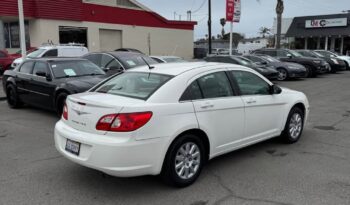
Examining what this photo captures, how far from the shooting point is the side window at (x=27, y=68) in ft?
30.9

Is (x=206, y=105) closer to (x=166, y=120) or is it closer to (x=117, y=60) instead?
(x=166, y=120)

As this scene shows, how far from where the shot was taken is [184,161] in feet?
14.5

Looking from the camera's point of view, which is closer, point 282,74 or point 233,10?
point 282,74

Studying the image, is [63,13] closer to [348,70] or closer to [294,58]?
[294,58]

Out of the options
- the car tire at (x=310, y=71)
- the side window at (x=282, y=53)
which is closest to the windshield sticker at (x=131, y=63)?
the car tire at (x=310, y=71)

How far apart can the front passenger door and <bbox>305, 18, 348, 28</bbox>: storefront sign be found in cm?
3793

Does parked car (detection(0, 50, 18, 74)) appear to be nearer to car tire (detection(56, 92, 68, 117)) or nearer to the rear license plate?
car tire (detection(56, 92, 68, 117))

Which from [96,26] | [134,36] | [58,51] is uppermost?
[96,26]

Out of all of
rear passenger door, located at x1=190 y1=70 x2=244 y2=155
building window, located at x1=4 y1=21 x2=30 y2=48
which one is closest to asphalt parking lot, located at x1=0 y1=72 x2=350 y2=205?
rear passenger door, located at x1=190 y1=70 x2=244 y2=155

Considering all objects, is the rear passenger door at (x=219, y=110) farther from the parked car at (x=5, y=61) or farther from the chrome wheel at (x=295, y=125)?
the parked car at (x=5, y=61)

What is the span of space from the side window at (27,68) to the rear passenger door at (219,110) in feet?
20.2

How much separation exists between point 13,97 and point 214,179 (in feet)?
24.4

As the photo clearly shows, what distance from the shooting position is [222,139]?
488 centimetres

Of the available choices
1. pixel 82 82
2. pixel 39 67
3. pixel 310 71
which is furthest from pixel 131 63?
pixel 310 71
